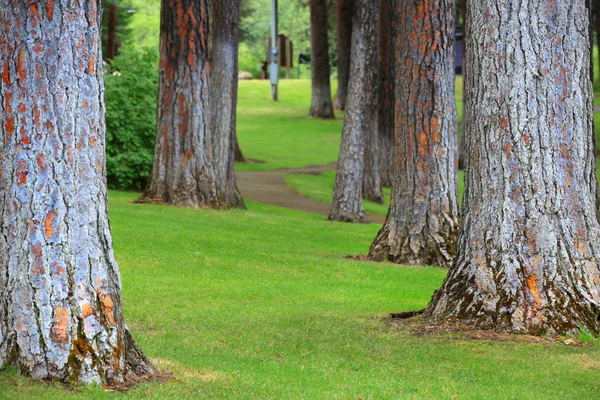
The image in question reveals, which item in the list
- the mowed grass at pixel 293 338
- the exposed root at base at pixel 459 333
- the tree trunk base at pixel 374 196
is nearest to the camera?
the mowed grass at pixel 293 338

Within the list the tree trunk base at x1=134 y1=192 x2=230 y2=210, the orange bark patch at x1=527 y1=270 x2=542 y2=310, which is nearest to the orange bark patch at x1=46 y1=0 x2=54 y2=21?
the orange bark patch at x1=527 y1=270 x2=542 y2=310

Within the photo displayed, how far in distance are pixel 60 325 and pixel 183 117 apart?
13516mm

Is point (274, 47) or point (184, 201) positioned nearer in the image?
point (184, 201)

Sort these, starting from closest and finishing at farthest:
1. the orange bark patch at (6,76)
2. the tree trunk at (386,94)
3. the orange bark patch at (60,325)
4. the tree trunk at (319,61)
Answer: the orange bark patch at (60,325), the orange bark patch at (6,76), the tree trunk at (386,94), the tree trunk at (319,61)

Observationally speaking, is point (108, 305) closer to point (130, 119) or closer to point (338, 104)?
point (130, 119)

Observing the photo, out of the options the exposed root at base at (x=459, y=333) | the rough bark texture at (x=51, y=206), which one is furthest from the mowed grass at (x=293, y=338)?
the rough bark texture at (x=51, y=206)

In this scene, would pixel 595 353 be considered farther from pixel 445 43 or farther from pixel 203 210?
pixel 203 210

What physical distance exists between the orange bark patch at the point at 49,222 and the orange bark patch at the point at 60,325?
0.42 m

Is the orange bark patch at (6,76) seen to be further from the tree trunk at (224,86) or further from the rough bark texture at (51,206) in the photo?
the tree trunk at (224,86)

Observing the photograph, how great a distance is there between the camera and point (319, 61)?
45938 mm

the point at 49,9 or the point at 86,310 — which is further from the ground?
the point at 49,9

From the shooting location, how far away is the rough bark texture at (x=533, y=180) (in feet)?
25.0

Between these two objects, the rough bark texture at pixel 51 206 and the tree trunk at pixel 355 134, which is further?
the tree trunk at pixel 355 134

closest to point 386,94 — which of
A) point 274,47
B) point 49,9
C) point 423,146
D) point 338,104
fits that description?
point 423,146
